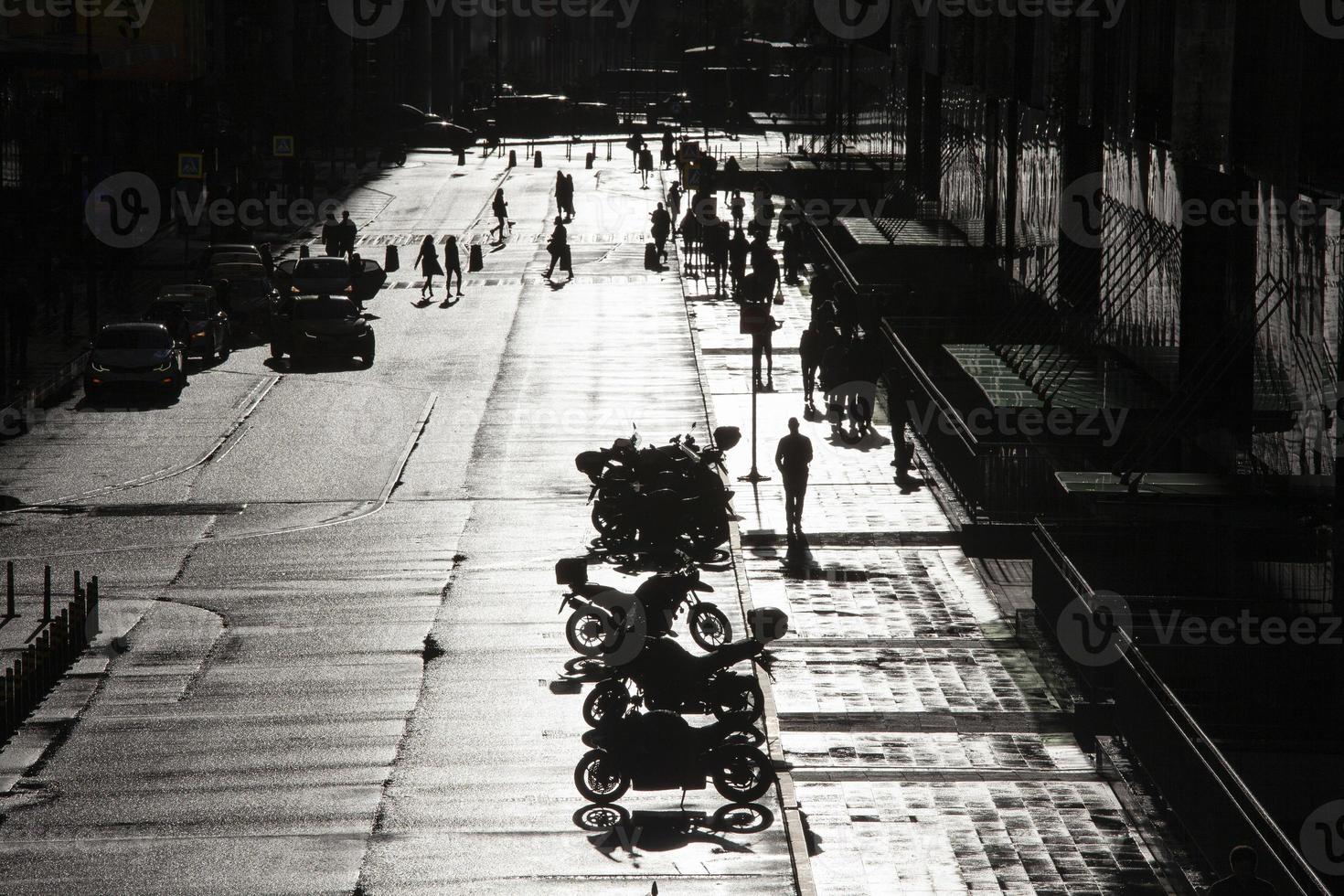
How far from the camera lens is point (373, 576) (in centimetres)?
2395

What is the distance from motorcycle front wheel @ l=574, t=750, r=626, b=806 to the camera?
52.1 feet

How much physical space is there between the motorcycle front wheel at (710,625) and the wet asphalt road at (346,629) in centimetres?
151

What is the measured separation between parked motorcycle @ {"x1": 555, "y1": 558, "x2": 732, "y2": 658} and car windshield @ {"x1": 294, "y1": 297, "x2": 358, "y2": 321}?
61.1ft

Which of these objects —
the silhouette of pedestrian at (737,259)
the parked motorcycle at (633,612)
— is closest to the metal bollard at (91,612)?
the parked motorcycle at (633,612)

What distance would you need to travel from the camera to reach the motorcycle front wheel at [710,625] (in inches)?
813

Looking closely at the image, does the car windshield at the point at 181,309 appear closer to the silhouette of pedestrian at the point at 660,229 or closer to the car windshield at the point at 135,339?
the car windshield at the point at 135,339

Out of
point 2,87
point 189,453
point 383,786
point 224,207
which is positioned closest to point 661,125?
point 224,207

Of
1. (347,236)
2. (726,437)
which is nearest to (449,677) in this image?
(726,437)

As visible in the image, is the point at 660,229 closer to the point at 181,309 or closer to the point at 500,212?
the point at 500,212

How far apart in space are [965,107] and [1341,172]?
27540mm

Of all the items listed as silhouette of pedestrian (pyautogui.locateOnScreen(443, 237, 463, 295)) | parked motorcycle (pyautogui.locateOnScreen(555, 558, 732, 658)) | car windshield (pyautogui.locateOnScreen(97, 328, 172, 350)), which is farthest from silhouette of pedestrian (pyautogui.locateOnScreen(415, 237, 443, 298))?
parked motorcycle (pyautogui.locateOnScreen(555, 558, 732, 658))

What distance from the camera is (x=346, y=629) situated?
21703 millimetres

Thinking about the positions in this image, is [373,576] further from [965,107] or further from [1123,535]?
[965,107]

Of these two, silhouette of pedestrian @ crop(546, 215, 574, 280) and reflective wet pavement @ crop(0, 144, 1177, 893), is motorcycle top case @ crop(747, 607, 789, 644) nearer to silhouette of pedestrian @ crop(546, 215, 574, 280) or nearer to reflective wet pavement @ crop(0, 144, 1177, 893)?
reflective wet pavement @ crop(0, 144, 1177, 893)
